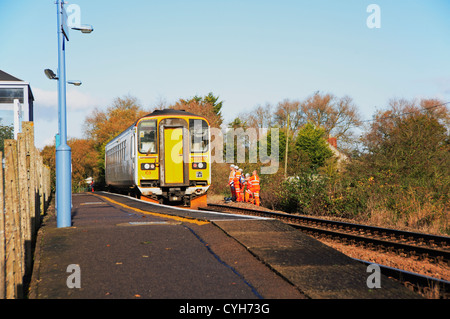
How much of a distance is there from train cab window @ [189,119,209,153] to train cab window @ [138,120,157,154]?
1.44 meters

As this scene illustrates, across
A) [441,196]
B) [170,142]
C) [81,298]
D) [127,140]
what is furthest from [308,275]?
[127,140]

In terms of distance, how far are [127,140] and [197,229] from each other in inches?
468

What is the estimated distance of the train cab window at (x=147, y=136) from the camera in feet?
56.3

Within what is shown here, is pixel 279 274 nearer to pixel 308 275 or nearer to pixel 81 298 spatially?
pixel 308 275

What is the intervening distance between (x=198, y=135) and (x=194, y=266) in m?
12.4

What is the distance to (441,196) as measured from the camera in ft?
47.5

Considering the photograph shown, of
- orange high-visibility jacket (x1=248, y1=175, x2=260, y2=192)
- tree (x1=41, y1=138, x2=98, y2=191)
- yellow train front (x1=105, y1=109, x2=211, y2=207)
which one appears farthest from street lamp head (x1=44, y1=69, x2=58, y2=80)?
tree (x1=41, y1=138, x2=98, y2=191)

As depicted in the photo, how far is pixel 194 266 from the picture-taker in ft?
18.5

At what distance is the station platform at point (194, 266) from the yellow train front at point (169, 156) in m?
9.04

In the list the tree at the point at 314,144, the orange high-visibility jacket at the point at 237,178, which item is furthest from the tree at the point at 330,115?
the orange high-visibility jacket at the point at 237,178

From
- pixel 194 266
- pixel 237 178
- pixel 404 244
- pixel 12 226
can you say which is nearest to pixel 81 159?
pixel 237 178

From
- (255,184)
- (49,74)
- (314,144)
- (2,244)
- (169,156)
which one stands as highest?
(49,74)
